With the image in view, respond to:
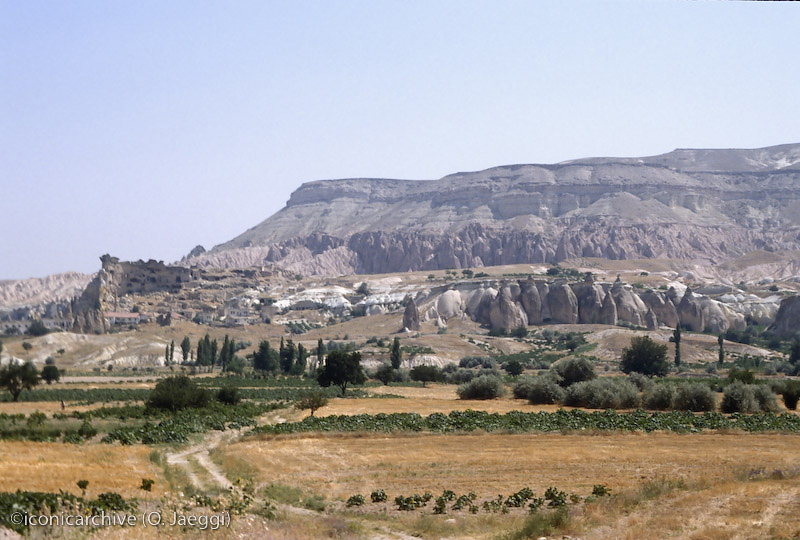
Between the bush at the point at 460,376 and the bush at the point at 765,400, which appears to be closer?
the bush at the point at 765,400

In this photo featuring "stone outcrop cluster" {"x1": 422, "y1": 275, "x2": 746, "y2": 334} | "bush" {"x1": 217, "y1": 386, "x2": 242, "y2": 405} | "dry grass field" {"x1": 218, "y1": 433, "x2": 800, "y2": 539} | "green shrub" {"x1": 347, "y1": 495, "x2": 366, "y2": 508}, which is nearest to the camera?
"dry grass field" {"x1": 218, "y1": 433, "x2": 800, "y2": 539}

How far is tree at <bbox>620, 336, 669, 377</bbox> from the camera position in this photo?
252 ft

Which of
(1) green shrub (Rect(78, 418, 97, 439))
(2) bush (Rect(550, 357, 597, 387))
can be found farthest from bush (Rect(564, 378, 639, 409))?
(1) green shrub (Rect(78, 418, 97, 439))

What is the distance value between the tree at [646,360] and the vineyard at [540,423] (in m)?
34.2

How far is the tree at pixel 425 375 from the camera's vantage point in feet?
252

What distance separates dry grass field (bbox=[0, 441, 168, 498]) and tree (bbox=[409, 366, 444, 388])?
4743cm

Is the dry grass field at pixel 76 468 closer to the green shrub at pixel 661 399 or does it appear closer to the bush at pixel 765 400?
the green shrub at pixel 661 399

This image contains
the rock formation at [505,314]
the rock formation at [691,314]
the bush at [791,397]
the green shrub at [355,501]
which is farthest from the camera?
the rock formation at [691,314]

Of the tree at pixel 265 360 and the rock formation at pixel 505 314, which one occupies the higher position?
the rock formation at pixel 505 314

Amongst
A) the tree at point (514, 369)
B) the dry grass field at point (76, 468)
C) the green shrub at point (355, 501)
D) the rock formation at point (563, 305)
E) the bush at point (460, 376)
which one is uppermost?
the rock formation at point (563, 305)

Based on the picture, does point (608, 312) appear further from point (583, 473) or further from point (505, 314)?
point (583, 473)

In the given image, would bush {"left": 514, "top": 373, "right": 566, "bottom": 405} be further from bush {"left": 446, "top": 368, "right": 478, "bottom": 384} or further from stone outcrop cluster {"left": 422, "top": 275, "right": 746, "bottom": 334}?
stone outcrop cluster {"left": 422, "top": 275, "right": 746, "bottom": 334}

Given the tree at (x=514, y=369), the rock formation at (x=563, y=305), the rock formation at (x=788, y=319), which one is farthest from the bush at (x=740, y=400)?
the rock formation at (x=563, y=305)

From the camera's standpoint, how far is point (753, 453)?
28828mm
